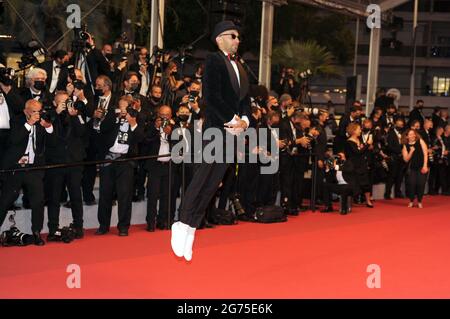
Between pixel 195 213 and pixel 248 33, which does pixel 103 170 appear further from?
pixel 248 33

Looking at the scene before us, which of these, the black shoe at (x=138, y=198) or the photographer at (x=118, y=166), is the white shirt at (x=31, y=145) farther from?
the black shoe at (x=138, y=198)

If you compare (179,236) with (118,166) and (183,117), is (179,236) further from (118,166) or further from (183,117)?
(183,117)

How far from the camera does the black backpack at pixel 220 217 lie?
34.8 ft

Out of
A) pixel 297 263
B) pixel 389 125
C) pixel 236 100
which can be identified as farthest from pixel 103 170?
pixel 389 125

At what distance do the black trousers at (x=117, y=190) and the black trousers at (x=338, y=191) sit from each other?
4190mm

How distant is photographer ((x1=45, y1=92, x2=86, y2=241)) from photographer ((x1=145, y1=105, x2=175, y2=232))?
1.06 m

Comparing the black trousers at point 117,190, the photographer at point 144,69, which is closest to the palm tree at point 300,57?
the photographer at point 144,69

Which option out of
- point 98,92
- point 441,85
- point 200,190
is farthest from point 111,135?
point 441,85

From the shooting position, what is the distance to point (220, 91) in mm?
6355

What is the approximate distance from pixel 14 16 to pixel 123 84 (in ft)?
8.71

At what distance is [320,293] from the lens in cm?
651

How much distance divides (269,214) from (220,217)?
2.64ft

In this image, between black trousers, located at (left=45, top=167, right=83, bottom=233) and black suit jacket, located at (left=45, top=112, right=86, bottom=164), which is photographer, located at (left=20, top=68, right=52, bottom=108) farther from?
black trousers, located at (left=45, top=167, right=83, bottom=233)

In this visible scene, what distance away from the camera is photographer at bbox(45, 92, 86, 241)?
8898mm
